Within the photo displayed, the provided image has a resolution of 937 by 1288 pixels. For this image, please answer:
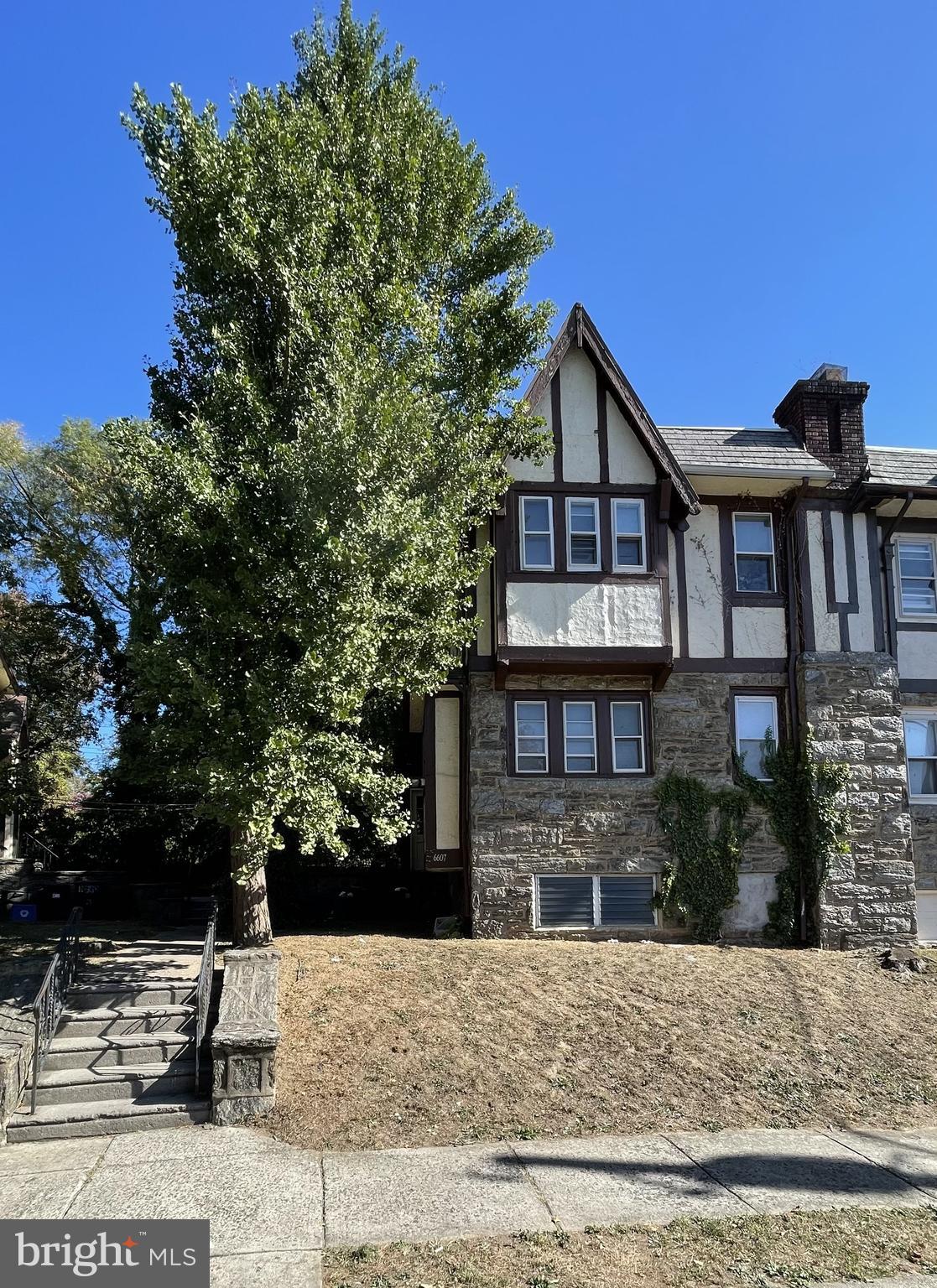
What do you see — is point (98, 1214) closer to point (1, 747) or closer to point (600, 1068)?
point (600, 1068)

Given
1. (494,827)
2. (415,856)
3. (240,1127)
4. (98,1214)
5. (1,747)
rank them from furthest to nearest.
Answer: (1,747) → (415,856) → (494,827) → (240,1127) → (98,1214)

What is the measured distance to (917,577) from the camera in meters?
15.3

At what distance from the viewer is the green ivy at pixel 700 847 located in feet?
45.2

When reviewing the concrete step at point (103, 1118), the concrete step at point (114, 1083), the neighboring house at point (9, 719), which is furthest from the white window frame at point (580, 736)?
the neighboring house at point (9, 719)

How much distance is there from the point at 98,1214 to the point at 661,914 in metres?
9.49

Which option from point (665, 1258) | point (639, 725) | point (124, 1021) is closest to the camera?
point (665, 1258)

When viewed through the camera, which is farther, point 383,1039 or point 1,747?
point 1,747

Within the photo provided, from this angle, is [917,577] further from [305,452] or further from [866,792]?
[305,452]

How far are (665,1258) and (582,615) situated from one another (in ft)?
30.6

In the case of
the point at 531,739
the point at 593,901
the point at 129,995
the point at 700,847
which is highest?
the point at 531,739

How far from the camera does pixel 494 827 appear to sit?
13.8m

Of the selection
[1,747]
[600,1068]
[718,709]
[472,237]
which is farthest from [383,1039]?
[1,747]

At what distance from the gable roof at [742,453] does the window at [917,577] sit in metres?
1.95

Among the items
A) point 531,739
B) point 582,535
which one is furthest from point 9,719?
point 582,535
